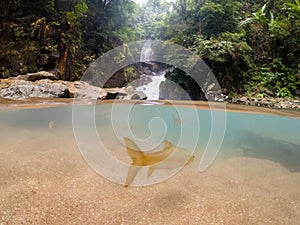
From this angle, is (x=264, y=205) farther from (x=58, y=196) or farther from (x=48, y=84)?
(x=48, y=84)

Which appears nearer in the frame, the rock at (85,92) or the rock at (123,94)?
the rock at (85,92)

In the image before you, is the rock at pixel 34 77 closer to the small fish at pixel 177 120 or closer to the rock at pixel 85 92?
the rock at pixel 85 92

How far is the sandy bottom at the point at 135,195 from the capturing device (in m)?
2.02

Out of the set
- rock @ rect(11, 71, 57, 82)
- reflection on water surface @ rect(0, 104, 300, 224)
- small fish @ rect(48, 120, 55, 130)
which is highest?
rock @ rect(11, 71, 57, 82)

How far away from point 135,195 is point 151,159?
0.44m

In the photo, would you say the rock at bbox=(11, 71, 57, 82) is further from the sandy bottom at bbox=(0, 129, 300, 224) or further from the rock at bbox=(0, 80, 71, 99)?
the sandy bottom at bbox=(0, 129, 300, 224)

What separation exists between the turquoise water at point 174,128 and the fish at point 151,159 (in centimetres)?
61

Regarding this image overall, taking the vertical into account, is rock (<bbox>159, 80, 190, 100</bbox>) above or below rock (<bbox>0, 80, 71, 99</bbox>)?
below

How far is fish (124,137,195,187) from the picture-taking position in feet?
8.00

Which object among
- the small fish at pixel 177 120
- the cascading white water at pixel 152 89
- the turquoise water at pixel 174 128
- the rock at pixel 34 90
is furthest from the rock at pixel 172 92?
the rock at pixel 34 90

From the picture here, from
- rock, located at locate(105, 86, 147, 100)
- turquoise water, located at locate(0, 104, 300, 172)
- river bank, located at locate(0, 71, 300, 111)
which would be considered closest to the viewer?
turquoise water, located at locate(0, 104, 300, 172)

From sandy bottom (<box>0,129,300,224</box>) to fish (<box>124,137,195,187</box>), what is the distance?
184 mm

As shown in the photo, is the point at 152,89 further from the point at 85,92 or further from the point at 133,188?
the point at 133,188

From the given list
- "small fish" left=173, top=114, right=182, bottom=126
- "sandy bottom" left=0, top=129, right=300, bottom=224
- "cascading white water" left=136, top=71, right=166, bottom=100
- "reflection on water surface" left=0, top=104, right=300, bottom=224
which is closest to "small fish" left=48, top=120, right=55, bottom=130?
"reflection on water surface" left=0, top=104, right=300, bottom=224
